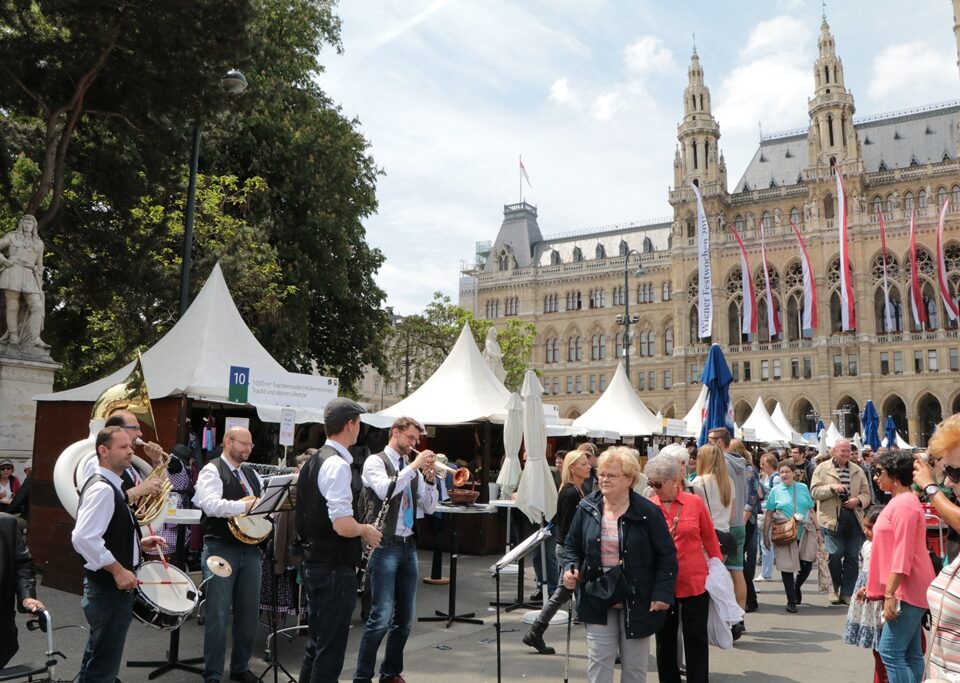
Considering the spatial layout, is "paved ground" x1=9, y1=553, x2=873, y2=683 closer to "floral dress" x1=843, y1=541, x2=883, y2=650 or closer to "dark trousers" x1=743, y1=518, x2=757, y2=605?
"dark trousers" x1=743, y1=518, x2=757, y2=605

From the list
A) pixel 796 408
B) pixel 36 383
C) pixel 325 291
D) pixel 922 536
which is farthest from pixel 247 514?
pixel 796 408

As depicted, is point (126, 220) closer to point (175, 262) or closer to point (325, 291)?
point (175, 262)

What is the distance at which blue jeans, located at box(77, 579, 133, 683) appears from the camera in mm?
4344

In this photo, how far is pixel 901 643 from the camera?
440 centimetres

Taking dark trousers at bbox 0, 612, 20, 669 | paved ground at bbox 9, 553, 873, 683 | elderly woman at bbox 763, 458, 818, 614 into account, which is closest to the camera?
dark trousers at bbox 0, 612, 20, 669

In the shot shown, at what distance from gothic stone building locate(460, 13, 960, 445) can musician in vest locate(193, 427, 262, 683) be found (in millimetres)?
42344

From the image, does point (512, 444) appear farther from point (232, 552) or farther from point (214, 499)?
point (214, 499)

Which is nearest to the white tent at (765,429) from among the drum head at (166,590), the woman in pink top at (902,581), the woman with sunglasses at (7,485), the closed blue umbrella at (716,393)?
the closed blue umbrella at (716,393)

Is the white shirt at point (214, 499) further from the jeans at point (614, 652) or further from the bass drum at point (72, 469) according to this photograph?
the jeans at point (614, 652)

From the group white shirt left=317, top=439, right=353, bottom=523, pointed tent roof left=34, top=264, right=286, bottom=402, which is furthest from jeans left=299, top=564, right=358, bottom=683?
pointed tent roof left=34, top=264, right=286, bottom=402

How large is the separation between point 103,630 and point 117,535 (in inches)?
21.0

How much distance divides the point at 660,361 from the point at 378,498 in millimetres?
60503

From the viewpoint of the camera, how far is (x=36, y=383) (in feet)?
39.3

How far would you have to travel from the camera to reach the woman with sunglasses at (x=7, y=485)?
10.6 meters
